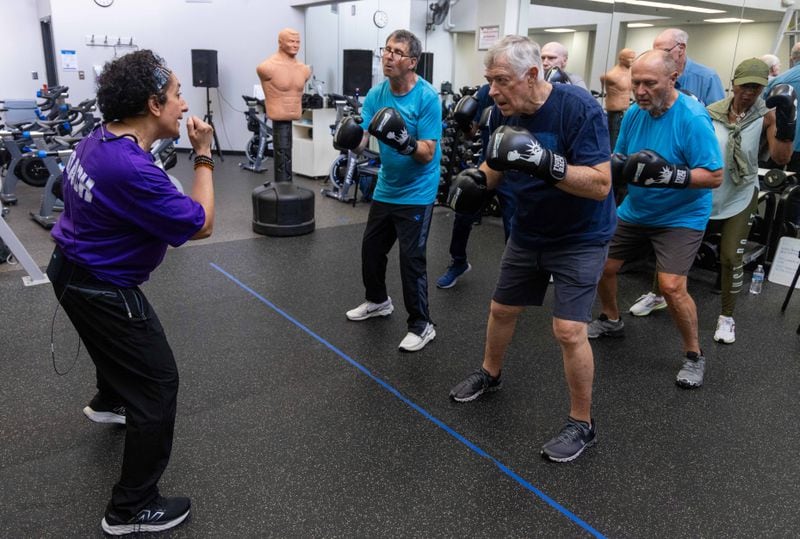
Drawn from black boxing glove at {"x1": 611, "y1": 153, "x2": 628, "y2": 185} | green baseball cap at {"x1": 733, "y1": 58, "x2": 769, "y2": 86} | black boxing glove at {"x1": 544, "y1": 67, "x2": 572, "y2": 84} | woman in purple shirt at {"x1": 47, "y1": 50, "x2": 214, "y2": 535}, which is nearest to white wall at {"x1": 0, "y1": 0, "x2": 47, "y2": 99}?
black boxing glove at {"x1": 544, "y1": 67, "x2": 572, "y2": 84}

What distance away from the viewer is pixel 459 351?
306 cm

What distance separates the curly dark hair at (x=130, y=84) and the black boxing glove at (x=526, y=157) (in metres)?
0.99

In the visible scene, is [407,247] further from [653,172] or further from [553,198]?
[653,172]

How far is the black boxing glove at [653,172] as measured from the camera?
2357mm

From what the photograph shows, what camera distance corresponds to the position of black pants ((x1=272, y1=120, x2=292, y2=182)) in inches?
219

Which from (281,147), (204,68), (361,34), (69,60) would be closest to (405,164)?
(281,147)

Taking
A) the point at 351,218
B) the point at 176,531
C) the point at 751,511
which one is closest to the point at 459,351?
the point at 751,511

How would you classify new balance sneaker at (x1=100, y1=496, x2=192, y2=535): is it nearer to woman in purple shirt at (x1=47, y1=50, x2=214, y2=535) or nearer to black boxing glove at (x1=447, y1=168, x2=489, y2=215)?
woman in purple shirt at (x1=47, y1=50, x2=214, y2=535)

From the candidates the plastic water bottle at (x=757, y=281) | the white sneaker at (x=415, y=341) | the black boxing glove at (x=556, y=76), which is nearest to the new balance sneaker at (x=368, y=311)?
the white sneaker at (x=415, y=341)

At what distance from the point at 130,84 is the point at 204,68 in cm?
806

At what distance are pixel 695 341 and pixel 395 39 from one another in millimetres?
1997

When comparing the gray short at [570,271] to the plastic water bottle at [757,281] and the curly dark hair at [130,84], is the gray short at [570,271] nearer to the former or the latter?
the curly dark hair at [130,84]

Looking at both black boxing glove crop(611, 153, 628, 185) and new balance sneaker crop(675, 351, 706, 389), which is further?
new balance sneaker crop(675, 351, 706, 389)

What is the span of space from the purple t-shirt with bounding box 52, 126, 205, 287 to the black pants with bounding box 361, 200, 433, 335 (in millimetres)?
1426
